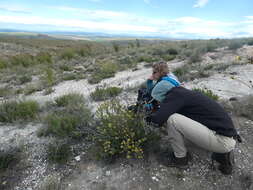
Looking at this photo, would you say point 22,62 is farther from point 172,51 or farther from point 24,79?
point 172,51

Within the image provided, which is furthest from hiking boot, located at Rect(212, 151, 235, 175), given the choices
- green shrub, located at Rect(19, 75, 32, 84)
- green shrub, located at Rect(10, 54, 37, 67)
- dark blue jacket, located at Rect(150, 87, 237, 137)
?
green shrub, located at Rect(10, 54, 37, 67)

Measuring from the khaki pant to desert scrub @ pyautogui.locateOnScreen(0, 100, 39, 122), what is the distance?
3.00 m

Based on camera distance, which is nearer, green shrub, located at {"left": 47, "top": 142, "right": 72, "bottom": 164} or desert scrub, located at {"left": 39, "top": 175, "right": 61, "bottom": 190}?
desert scrub, located at {"left": 39, "top": 175, "right": 61, "bottom": 190}

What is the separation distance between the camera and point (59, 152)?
8.07 feet

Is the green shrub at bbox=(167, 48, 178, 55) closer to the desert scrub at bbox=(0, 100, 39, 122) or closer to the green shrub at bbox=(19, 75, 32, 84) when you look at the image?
the green shrub at bbox=(19, 75, 32, 84)

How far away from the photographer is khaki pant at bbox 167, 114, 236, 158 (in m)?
1.98

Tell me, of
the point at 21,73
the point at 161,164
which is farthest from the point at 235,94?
Result: the point at 21,73

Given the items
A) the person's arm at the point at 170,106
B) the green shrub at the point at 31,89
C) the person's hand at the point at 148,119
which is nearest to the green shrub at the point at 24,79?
the green shrub at the point at 31,89

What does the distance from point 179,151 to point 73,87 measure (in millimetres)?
4812

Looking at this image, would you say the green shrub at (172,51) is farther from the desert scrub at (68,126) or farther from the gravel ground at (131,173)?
the desert scrub at (68,126)

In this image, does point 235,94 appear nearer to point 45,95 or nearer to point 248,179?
point 248,179

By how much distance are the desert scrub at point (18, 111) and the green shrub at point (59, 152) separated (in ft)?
4.52

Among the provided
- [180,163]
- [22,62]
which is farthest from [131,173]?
[22,62]

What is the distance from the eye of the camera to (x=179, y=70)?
641cm
